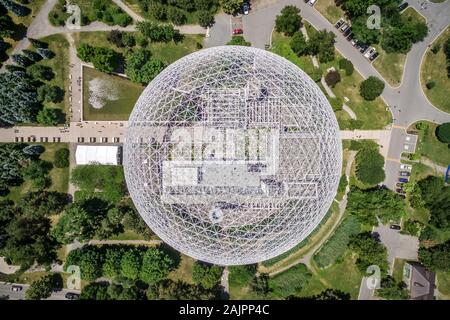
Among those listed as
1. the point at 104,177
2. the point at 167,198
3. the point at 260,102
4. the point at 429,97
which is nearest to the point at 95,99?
the point at 104,177


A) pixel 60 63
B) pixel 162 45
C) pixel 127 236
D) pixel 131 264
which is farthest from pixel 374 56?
pixel 60 63

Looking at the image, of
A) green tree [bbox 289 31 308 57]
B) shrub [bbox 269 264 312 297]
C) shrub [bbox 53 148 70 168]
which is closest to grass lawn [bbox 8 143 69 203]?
shrub [bbox 53 148 70 168]

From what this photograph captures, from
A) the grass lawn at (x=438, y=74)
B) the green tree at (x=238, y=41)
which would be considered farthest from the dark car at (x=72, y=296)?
the grass lawn at (x=438, y=74)

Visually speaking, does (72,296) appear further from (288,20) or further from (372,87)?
(372,87)

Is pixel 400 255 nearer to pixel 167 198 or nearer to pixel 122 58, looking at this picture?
pixel 167 198

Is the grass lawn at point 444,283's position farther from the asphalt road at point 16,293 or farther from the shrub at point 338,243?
the asphalt road at point 16,293

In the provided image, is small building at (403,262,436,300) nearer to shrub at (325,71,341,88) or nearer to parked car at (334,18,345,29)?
shrub at (325,71,341,88)
